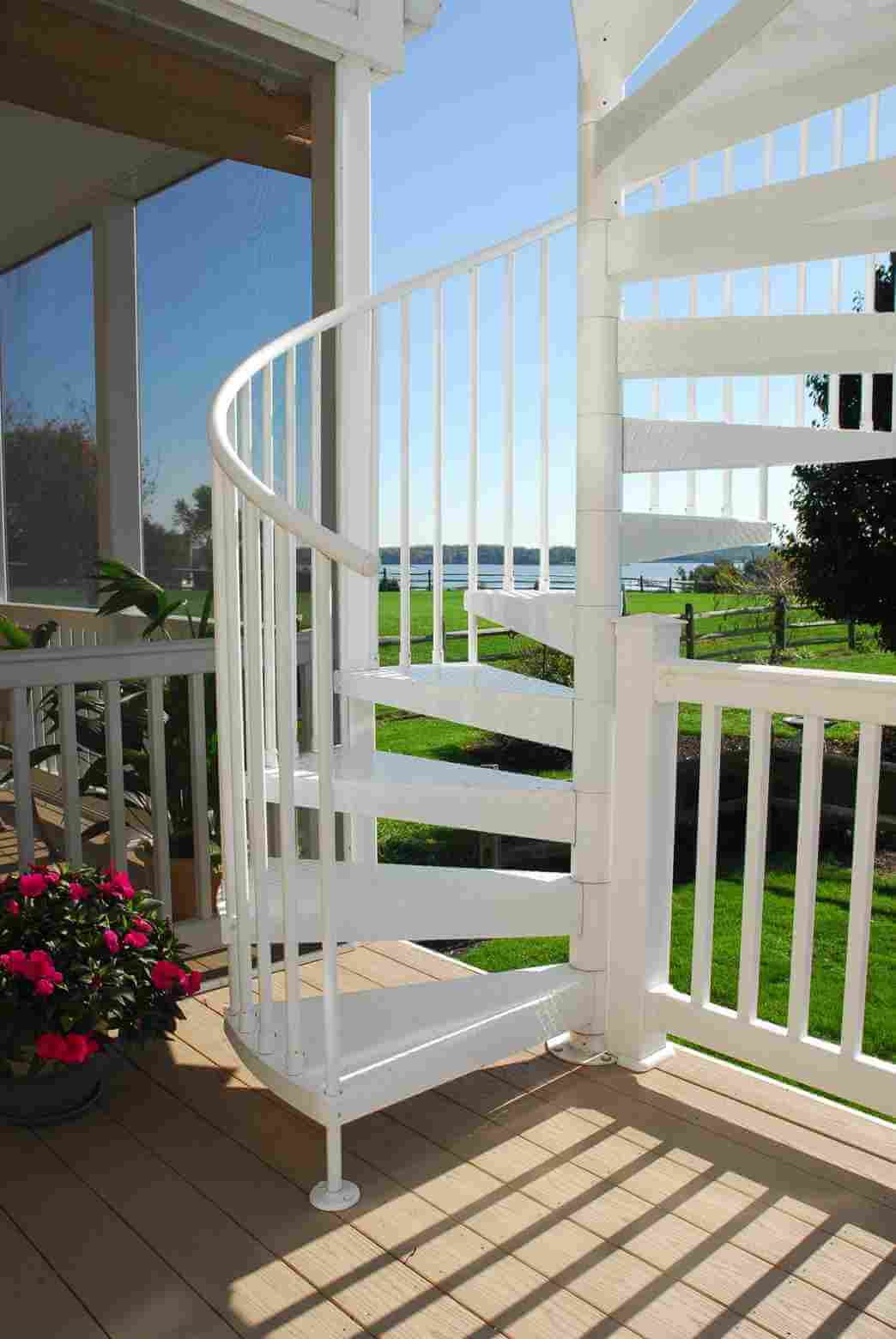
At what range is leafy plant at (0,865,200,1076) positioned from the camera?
2166 mm

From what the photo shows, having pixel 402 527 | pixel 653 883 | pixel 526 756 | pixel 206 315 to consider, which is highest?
pixel 206 315

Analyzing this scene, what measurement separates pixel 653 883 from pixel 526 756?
6637mm

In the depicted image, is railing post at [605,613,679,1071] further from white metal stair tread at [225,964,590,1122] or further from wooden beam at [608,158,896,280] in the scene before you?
wooden beam at [608,158,896,280]

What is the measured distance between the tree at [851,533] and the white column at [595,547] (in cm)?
528

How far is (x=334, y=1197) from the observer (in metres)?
2.04

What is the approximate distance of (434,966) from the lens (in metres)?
3.19

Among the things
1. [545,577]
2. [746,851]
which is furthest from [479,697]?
[746,851]

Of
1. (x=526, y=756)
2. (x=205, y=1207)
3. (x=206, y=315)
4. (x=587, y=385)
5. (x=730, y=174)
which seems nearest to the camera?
(x=205, y=1207)

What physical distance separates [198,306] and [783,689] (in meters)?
2.40

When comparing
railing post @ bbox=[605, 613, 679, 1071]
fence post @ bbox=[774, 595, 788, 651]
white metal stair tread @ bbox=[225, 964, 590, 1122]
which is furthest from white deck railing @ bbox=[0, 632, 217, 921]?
fence post @ bbox=[774, 595, 788, 651]

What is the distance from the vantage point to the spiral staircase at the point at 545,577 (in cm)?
214

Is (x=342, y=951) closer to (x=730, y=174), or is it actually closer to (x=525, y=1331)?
(x=525, y=1331)

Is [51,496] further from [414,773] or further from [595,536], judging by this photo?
[595,536]

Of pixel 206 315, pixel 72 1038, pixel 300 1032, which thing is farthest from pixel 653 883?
pixel 206 315
